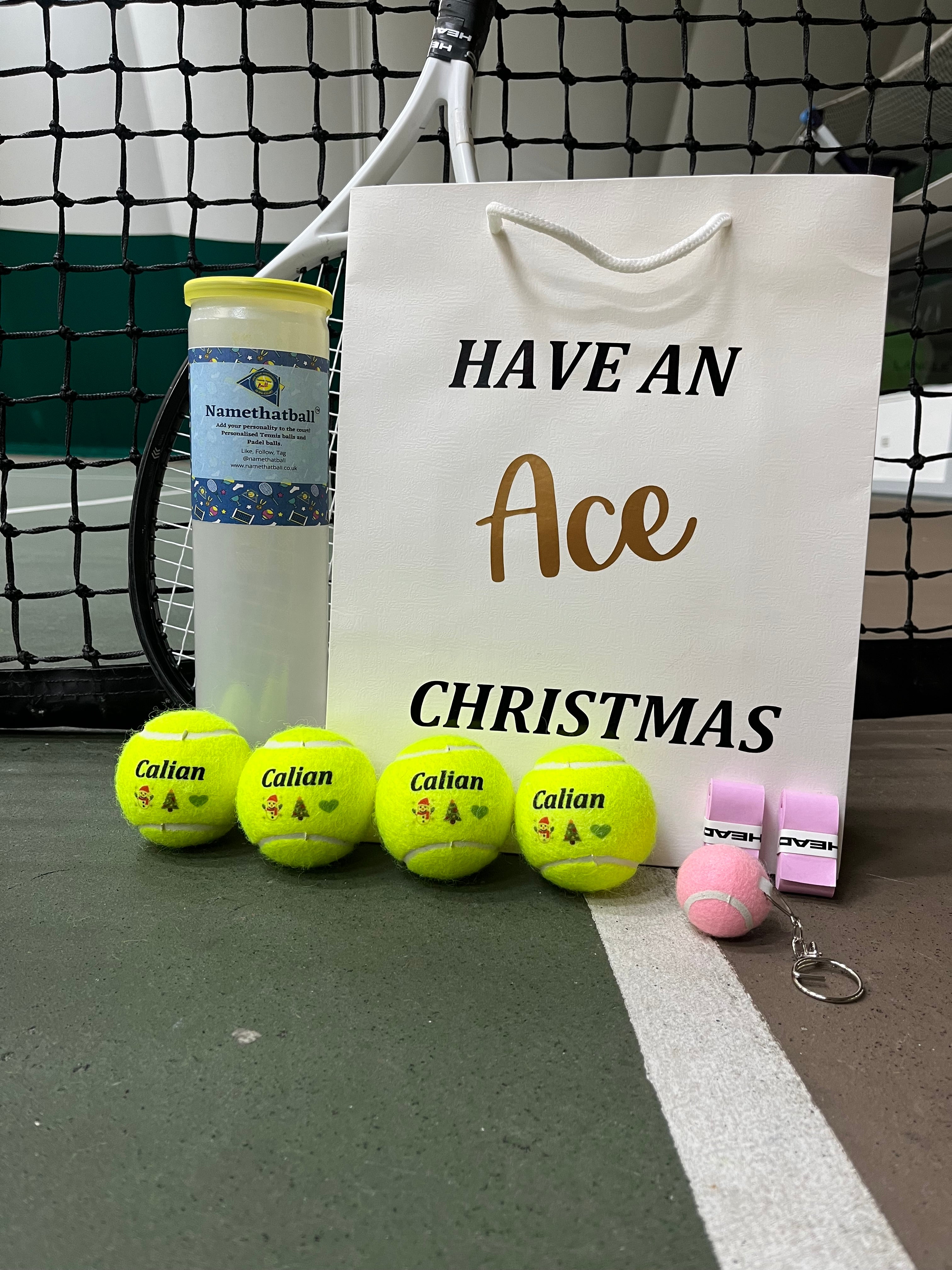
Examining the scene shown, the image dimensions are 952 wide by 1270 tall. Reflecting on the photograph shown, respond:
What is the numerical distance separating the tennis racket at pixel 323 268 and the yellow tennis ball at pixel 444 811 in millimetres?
351

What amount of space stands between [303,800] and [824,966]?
475 mm

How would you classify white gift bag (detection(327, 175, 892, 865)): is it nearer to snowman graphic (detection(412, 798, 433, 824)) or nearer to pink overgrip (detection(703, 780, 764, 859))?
pink overgrip (detection(703, 780, 764, 859))

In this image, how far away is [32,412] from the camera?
23.9ft

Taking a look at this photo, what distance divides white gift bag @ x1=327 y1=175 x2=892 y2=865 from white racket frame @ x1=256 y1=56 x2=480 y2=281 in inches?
7.0

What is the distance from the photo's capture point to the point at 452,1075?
615 mm

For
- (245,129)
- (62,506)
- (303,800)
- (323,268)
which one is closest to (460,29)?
(323,268)

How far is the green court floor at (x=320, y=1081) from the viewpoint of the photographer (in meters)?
0.49

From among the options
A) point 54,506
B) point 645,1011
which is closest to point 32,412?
point 54,506

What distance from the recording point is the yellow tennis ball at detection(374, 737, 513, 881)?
854mm

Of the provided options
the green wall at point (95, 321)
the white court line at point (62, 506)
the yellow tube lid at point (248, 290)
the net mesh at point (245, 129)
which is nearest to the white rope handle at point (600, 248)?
the yellow tube lid at point (248, 290)

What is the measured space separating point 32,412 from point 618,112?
16.7ft

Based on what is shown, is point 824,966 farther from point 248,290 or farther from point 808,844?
point 248,290

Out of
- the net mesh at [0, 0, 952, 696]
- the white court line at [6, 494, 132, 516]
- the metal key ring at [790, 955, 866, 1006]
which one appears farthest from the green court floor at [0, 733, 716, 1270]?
the white court line at [6, 494, 132, 516]

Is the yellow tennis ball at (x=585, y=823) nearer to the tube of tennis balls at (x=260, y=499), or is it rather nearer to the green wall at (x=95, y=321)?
the tube of tennis balls at (x=260, y=499)
